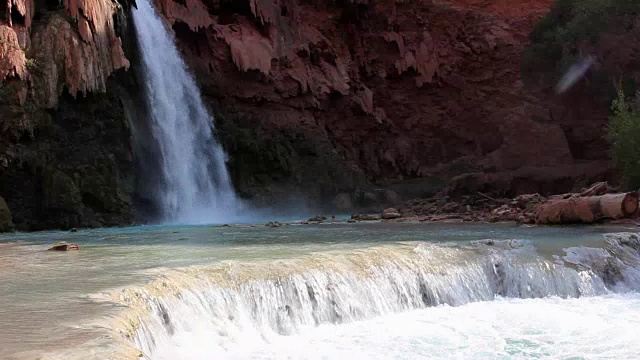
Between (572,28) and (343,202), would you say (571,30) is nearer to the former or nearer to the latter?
(572,28)

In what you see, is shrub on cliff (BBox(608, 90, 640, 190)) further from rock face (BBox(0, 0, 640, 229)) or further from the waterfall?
the waterfall

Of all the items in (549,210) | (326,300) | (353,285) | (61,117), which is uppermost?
(61,117)

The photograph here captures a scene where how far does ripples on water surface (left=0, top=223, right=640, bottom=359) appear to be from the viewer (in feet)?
22.0

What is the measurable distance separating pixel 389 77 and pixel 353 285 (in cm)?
3272

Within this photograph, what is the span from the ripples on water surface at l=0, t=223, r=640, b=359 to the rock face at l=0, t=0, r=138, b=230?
978cm

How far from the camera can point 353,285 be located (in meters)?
9.79

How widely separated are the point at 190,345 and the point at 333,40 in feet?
115

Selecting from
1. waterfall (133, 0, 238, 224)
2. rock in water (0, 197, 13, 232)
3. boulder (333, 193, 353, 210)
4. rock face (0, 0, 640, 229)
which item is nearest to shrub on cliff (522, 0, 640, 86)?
rock face (0, 0, 640, 229)

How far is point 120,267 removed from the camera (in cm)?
973

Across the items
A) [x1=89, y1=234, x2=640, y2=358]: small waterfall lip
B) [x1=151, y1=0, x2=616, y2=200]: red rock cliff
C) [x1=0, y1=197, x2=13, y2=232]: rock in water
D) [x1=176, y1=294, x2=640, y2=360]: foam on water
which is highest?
[x1=151, y1=0, x2=616, y2=200]: red rock cliff

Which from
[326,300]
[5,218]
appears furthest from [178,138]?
[326,300]

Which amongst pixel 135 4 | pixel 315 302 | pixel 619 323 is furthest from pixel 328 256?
pixel 135 4

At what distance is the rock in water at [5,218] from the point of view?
20828 millimetres

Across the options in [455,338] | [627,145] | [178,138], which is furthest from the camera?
[178,138]
